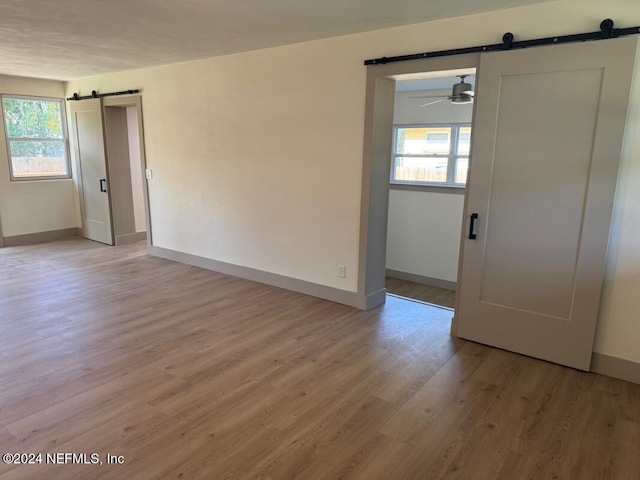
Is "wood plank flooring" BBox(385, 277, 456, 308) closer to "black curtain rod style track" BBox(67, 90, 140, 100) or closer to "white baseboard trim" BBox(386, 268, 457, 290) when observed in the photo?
"white baseboard trim" BBox(386, 268, 457, 290)

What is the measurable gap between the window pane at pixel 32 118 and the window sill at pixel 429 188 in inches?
224

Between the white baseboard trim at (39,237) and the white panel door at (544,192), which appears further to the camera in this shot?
the white baseboard trim at (39,237)

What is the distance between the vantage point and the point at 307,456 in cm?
212

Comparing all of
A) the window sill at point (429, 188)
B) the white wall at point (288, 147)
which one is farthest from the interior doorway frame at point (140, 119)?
the window sill at point (429, 188)

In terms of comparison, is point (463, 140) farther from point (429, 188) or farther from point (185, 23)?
point (185, 23)

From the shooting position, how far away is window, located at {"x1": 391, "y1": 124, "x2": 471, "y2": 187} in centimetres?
655

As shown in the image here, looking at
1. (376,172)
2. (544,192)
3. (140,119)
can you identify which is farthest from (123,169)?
(544,192)

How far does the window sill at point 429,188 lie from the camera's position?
6.51 m

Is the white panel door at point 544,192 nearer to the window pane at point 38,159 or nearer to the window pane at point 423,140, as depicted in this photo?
the window pane at point 423,140

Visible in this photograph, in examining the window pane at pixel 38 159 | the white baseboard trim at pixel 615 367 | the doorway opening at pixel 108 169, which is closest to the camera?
the white baseboard trim at pixel 615 367

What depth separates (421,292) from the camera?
6.57m

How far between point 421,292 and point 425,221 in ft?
3.88

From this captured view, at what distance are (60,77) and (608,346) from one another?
7.56 metres

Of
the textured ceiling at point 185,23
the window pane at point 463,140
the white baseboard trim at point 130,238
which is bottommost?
the white baseboard trim at point 130,238
